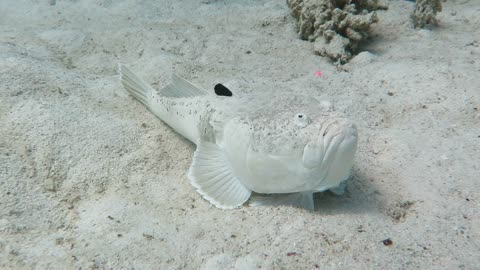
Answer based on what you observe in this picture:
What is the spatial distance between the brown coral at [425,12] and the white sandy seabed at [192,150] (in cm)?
15

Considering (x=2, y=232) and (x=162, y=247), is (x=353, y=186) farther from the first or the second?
(x=2, y=232)

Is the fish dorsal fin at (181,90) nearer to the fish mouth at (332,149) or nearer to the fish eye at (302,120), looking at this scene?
the fish eye at (302,120)

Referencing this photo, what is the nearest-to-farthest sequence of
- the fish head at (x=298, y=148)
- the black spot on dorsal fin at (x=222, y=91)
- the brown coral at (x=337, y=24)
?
the fish head at (x=298, y=148) < the black spot on dorsal fin at (x=222, y=91) < the brown coral at (x=337, y=24)

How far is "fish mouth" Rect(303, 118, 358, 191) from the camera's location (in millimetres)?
2340

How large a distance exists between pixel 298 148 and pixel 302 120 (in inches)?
8.1

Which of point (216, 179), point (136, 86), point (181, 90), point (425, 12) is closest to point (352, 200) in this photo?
point (216, 179)

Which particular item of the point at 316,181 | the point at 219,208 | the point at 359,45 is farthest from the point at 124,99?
the point at 359,45

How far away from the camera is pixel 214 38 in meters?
5.42

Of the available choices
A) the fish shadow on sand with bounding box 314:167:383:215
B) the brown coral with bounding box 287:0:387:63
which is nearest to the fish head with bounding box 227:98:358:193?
the fish shadow on sand with bounding box 314:167:383:215

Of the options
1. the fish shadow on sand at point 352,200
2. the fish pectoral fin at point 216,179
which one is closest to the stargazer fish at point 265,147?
the fish pectoral fin at point 216,179

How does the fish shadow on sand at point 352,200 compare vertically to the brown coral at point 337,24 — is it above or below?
below

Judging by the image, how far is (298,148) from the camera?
2439 millimetres

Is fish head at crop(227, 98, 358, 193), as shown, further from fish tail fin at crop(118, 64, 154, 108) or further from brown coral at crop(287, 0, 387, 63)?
brown coral at crop(287, 0, 387, 63)

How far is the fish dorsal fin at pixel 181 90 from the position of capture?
341 cm
